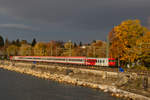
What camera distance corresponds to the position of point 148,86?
24.2 metres

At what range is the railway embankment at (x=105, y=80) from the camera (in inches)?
945

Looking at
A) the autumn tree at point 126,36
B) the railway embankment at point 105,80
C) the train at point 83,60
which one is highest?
the autumn tree at point 126,36

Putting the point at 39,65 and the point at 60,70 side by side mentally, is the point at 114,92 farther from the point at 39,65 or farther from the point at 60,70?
the point at 39,65

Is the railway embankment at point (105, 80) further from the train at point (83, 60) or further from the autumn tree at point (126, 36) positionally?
the autumn tree at point (126, 36)

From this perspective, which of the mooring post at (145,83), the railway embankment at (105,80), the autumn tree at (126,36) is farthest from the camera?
the autumn tree at (126,36)

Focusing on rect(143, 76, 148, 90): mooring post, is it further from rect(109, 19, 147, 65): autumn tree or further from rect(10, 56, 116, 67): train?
rect(10, 56, 116, 67): train

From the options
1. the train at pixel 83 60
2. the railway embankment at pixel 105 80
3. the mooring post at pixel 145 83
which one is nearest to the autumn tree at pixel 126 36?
the train at pixel 83 60

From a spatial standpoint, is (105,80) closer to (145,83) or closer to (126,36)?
(145,83)

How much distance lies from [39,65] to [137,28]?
28603mm

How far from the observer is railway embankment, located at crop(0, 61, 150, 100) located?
24.0 metres

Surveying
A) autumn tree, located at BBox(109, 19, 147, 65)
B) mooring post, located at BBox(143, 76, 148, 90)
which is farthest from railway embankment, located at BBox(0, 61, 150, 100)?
autumn tree, located at BBox(109, 19, 147, 65)

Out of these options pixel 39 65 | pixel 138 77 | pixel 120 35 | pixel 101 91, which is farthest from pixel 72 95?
pixel 39 65

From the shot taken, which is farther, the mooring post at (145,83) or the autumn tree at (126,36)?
the autumn tree at (126,36)

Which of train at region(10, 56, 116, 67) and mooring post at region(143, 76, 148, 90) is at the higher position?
train at region(10, 56, 116, 67)
